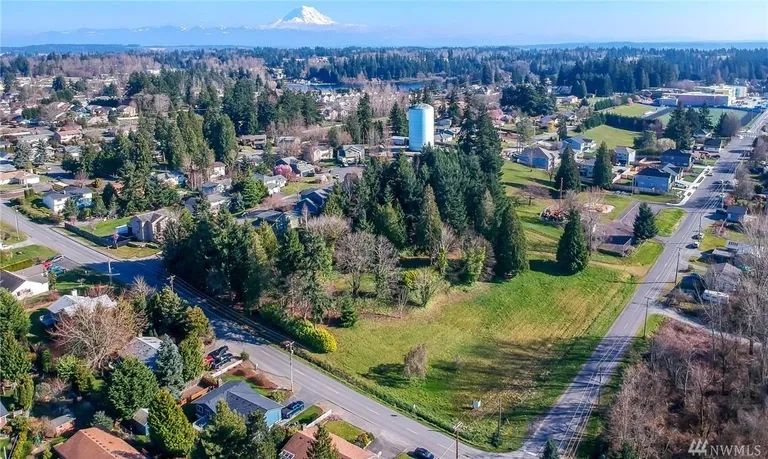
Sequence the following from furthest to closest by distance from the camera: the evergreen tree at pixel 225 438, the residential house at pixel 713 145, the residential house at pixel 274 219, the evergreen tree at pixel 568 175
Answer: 1. the residential house at pixel 713 145
2. the evergreen tree at pixel 568 175
3. the residential house at pixel 274 219
4. the evergreen tree at pixel 225 438

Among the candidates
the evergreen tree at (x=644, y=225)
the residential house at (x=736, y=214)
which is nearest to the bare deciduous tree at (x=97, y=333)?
the evergreen tree at (x=644, y=225)

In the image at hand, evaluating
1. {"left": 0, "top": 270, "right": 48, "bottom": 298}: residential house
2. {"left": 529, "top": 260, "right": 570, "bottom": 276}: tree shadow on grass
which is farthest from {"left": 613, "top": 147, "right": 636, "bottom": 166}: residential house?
{"left": 0, "top": 270, "right": 48, "bottom": 298}: residential house

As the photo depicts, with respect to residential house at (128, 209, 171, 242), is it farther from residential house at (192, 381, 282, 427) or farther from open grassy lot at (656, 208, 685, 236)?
open grassy lot at (656, 208, 685, 236)

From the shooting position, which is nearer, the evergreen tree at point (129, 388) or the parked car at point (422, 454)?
the parked car at point (422, 454)

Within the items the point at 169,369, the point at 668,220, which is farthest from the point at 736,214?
the point at 169,369

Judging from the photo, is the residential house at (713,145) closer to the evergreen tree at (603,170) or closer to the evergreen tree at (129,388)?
the evergreen tree at (603,170)

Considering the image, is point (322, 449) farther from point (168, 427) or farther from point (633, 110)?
point (633, 110)

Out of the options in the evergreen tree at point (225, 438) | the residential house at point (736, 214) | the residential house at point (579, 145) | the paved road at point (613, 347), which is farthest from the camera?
the residential house at point (579, 145)
